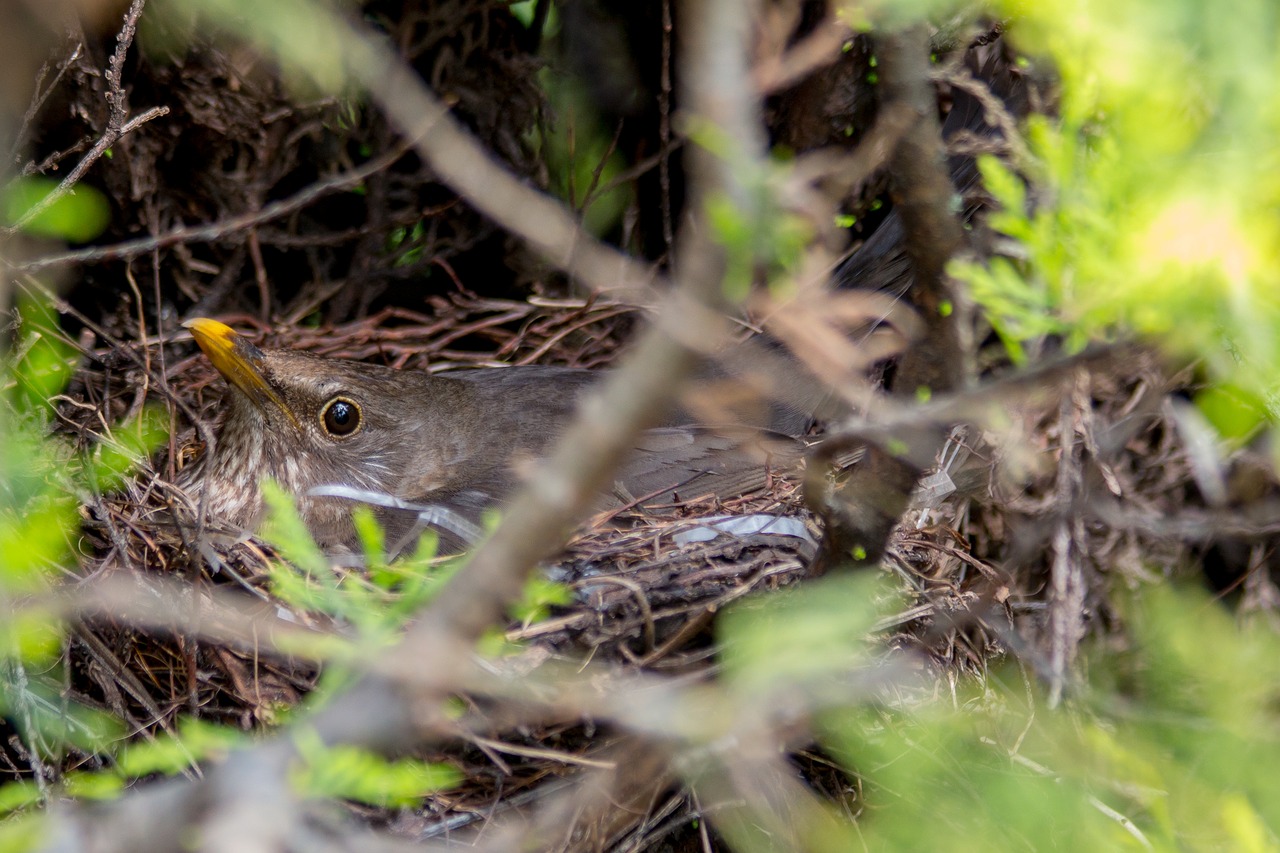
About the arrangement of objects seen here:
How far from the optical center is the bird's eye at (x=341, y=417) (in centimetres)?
375

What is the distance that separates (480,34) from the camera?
3.83 meters

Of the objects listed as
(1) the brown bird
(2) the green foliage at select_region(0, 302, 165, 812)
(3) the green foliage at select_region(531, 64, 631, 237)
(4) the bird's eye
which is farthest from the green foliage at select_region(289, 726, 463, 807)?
(3) the green foliage at select_region(531, 64, 631, 237)

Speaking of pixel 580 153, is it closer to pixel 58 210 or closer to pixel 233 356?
pixel 233 356

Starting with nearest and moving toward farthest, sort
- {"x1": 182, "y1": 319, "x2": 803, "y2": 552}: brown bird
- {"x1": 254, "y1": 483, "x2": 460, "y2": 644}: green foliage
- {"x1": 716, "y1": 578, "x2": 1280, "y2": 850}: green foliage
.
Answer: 1. {"x1": 254, "y1": 483, "x2": 460, "y2": 644}: green foliage
2. {"x1": 716, "y1": 578, "x2": 1280, "y2": 850}: green foliage
3. {"x1": 182, "y1": 319, "x2": 803, "y2": 552}: brown bird

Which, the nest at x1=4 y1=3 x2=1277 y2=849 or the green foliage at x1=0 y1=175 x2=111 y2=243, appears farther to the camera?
the green foliage at x1=0 y1=175 x2=111 y2=243

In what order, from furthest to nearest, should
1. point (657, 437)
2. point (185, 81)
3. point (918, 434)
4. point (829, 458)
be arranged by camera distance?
point (657, 437) < point (185, 81) < point (829, 458) < point (918, 434)

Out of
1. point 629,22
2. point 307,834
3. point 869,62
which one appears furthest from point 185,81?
point 307,834

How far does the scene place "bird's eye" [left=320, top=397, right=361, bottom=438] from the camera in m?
3.75

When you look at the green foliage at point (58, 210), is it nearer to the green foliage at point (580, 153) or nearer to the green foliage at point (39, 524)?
the green foliage at point (39, 524)

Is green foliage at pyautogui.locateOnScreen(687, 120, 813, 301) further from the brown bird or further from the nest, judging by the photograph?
the brown bird

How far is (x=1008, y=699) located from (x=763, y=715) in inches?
66.6

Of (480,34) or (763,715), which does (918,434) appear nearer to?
(763,715)

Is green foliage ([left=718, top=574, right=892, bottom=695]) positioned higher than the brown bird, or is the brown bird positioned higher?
green foliage ([left=718, top=574, right=892, bottom=695])

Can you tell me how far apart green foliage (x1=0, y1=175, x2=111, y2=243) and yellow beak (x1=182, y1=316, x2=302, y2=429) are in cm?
42
